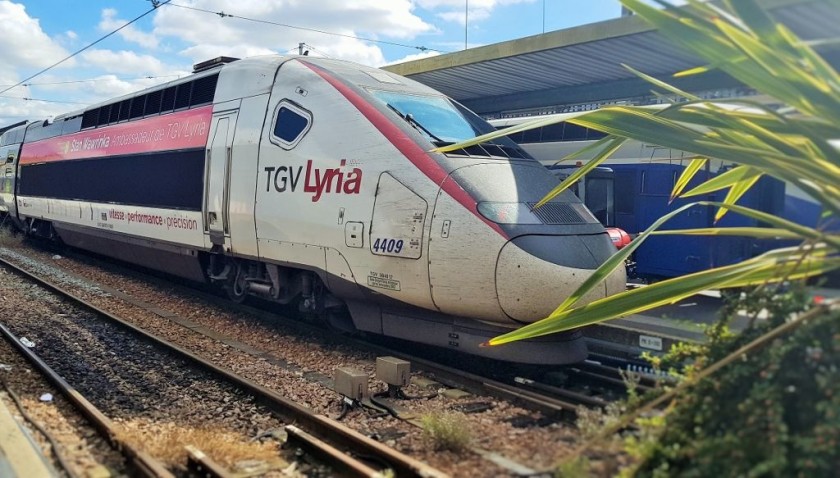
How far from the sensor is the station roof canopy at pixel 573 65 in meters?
12.6

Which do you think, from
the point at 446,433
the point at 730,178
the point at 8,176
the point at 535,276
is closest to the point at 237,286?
the point at 535,276

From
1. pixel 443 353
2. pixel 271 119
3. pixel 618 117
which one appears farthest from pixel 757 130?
pixel 271 119

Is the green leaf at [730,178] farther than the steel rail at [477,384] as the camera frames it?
No

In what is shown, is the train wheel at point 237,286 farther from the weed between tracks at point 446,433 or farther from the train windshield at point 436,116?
the weed between tracks at point 446,433

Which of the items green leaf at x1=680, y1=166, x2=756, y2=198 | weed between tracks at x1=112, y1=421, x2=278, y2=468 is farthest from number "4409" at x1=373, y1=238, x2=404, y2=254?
green leaf at x1=680, y1=166, x2=756, y2=198

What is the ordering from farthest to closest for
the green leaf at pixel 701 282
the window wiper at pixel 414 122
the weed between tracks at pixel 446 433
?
the window wiper at pixel 414 122
the weed between tracks at pixel 446 433
the green leaf at pixel 701 282

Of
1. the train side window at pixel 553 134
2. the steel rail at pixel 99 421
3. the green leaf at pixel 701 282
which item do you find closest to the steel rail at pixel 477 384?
the green leaf at pixel 701 282

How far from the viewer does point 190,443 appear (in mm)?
4781

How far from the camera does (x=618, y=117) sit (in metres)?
4.07

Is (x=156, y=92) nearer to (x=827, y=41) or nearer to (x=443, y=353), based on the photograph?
(x=443, y=353)

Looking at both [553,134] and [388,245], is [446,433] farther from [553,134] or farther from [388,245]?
[553,134]

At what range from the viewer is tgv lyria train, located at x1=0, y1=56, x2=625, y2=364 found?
5.85 metres

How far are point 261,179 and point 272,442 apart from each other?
3973 millimetres

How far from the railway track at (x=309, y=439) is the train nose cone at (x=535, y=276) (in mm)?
1757
